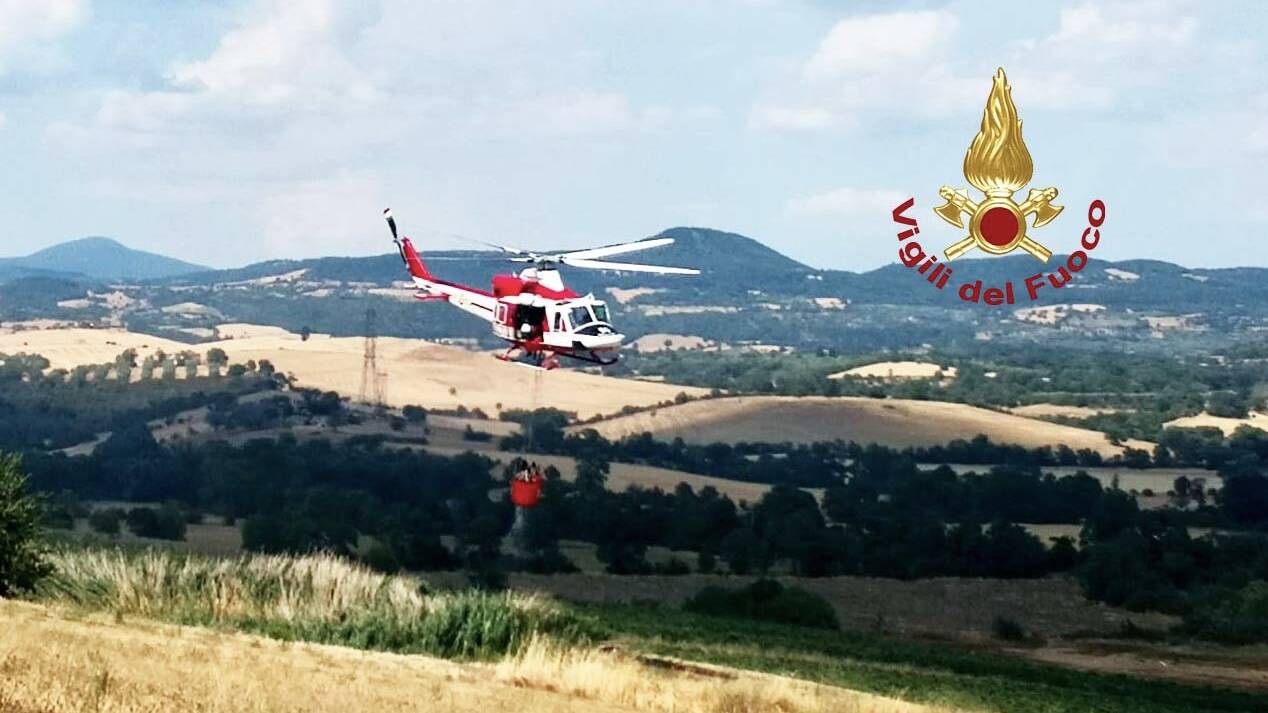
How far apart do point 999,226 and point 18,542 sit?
19.7 meters

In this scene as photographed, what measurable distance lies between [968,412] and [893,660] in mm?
106356

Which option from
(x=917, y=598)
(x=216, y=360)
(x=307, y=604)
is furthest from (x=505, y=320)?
(x=216, y=360)

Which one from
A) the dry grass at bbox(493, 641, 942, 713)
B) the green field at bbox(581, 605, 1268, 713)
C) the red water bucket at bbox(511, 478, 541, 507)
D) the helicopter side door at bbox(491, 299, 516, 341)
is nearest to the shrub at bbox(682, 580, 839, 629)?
the green field at bbox(581, 605, 1268, 713)

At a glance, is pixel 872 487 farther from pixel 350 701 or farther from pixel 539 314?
pixel 350 701

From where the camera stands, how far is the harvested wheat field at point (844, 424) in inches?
5655

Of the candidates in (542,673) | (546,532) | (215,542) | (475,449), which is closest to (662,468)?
(475,449)

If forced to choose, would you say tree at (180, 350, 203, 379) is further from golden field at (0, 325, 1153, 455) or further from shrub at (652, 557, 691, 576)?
shrub at (652, 557, 691, 576)

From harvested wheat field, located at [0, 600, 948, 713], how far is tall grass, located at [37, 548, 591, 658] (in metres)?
2.33

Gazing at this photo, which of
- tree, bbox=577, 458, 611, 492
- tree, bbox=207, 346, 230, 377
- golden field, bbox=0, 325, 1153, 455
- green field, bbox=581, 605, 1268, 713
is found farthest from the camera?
tree, bbox=207, 346, 230, 377

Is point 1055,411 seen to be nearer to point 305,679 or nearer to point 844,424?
point 844,424

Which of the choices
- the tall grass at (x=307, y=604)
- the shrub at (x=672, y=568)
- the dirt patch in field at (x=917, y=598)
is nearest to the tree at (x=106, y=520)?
the dirt patch in field at (x=917, y=598)

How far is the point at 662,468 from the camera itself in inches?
5010

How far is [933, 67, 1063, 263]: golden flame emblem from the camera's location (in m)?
36.3

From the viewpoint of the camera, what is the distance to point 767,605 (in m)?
69.8
